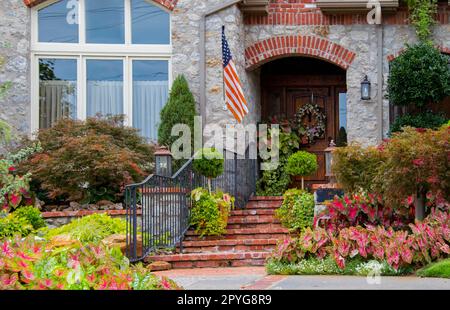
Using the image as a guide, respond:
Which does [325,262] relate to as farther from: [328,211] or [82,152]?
[82,152]

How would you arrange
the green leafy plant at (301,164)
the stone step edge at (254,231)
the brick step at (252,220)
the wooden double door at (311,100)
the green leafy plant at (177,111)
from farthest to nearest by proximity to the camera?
the wooden double door at (311,100) → the green leafy plant at (301,164) → the green leafy plant at (177,111) → the brick step at (252,220) → the stone step edge at (254,231)

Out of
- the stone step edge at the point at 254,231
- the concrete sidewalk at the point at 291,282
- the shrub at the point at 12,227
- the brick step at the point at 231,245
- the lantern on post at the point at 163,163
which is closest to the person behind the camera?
the concrete sidewalk at the point at 291,282

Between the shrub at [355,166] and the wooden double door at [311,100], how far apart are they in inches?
180

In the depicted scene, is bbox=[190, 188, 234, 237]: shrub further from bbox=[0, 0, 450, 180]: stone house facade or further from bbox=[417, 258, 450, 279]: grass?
bbox=[417, 258, 450, 279]: grass

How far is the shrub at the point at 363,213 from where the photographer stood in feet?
29.5

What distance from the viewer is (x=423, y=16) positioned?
12789 mm

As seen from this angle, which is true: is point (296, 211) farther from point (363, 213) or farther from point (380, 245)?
point (380, 245)

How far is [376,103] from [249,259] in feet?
15.2

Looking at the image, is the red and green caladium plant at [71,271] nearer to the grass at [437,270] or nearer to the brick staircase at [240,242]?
the grass at [437,270]

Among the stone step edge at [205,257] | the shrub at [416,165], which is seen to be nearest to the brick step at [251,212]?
the stone step edge at [205,257]

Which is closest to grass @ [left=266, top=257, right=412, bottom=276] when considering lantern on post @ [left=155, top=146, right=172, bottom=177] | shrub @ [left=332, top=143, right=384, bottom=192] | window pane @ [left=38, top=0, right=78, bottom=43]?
A: shrub @ [left=332, top=143, right=384, bottom=192]

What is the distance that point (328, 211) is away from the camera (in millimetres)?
9500

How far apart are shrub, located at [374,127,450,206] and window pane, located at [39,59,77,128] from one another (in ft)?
20.6
